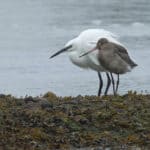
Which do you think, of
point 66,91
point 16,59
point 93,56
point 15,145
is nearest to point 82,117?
point 15,145

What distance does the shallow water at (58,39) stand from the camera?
11.1 m

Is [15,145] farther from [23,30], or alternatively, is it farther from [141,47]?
[23,30]

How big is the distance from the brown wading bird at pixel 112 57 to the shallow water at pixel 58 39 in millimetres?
1299

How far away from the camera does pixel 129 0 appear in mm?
23734

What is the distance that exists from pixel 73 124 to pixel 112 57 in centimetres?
257

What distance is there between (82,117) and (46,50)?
27.5 feet

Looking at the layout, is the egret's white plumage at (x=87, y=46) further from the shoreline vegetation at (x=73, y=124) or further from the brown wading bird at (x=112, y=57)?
the shoreline vegetation at (x=73, y=124)

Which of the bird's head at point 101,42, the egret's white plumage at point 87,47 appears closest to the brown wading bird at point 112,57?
the bird's head at point 101,42

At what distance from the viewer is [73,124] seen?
6.15m

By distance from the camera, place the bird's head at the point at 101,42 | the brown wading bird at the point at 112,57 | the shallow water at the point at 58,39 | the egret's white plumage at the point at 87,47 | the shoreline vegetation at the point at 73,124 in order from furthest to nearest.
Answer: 1. the shallow water at the point at 58,39
2. the egret's white plumage at the point at 87,47
3. the bird's head at the point at 101,42
4. the brown wading bird at the point at 112,57
5. the shoreline vegetation at the point at 73,124

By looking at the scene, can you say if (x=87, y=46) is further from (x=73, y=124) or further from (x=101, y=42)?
(x=73, y=124)

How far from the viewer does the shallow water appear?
11125mm

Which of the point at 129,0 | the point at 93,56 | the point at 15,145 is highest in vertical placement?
the point at 129,0

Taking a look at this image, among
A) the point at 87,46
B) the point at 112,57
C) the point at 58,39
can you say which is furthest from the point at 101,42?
the point at 58,39
